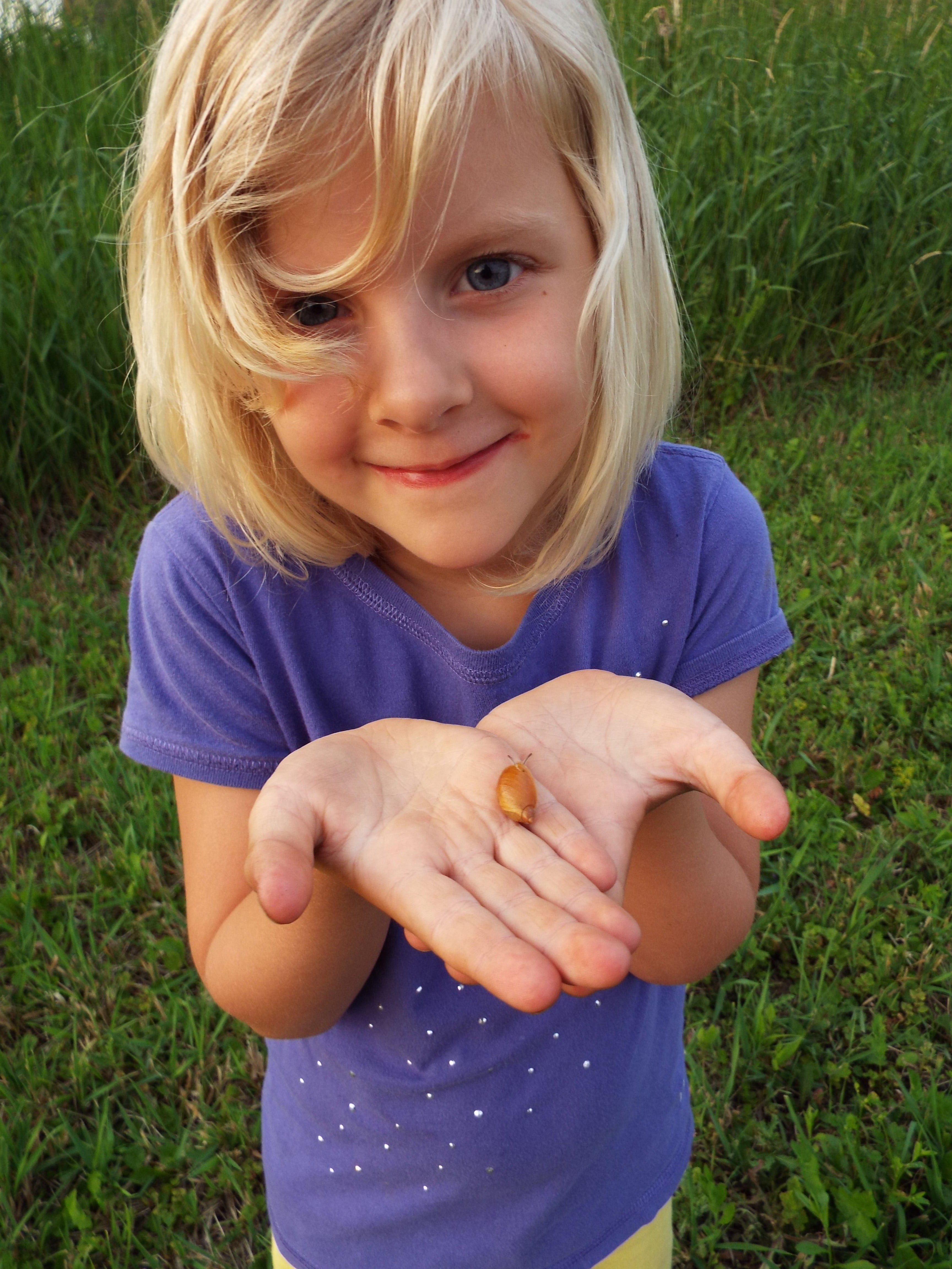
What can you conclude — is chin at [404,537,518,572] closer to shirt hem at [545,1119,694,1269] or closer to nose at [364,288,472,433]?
nose at [364,288,472,433]

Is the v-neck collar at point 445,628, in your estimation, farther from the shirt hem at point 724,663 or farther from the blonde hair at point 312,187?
the shirt hem at point 724,663

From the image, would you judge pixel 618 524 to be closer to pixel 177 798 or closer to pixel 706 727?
pixel 706 727

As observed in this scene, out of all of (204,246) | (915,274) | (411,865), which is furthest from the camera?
(915,274)

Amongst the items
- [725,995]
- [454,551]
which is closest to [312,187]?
[454,551]

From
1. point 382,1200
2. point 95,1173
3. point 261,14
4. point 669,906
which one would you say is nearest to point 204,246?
point 261,14

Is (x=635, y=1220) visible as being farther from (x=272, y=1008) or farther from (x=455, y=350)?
(x=455, y=350)

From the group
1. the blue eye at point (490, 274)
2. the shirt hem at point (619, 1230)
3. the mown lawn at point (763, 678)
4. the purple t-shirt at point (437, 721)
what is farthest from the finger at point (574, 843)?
the mown lawn at point (763, 678)
